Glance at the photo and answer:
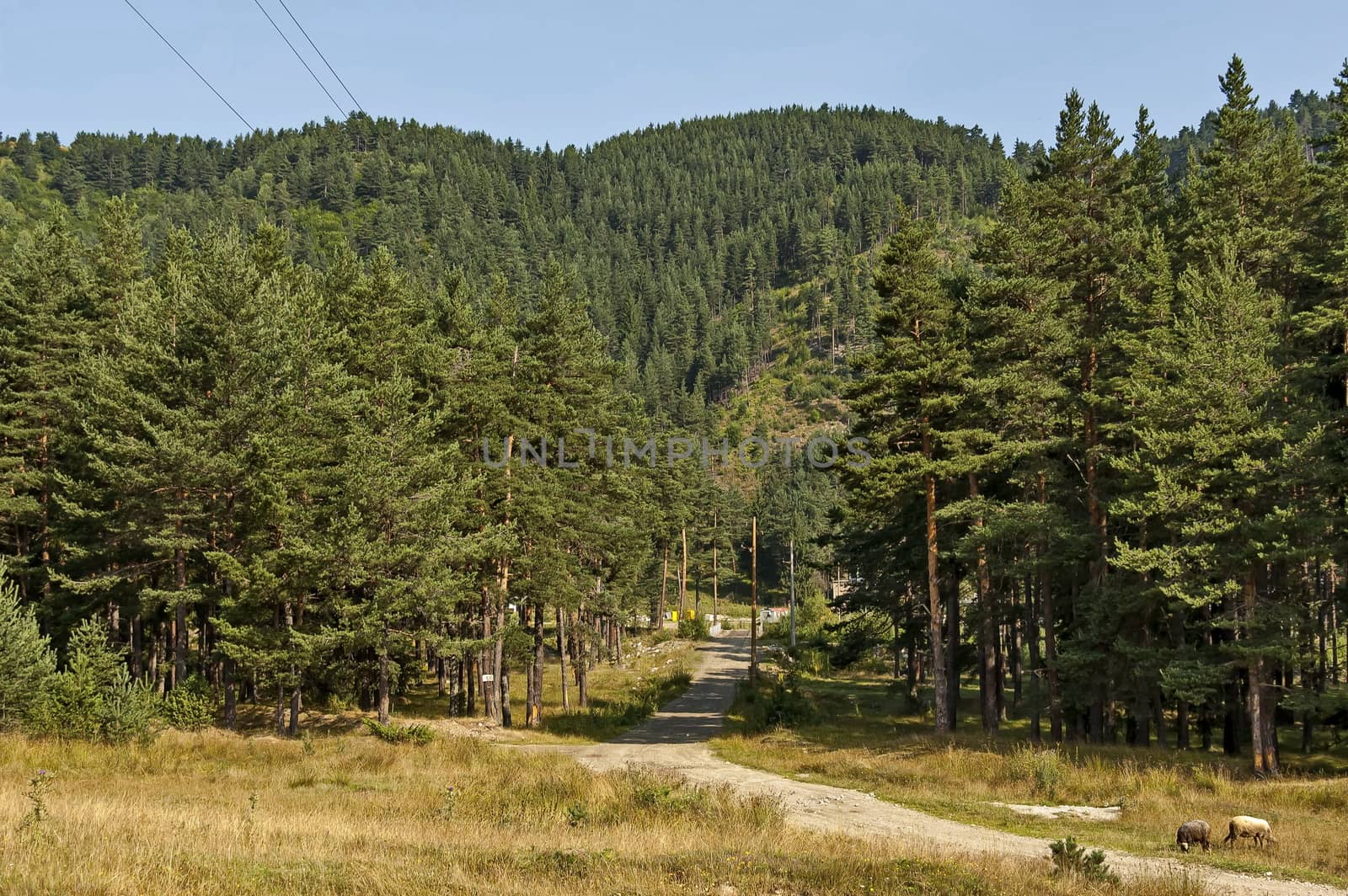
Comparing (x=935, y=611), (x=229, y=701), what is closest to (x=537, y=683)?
(x=229, y=701)

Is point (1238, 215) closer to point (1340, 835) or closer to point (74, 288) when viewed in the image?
point (1340, 835)

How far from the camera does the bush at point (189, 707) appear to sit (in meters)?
28.8

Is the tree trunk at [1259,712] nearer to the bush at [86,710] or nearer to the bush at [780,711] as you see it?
the bush at [780,711]

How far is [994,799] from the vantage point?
858 inches

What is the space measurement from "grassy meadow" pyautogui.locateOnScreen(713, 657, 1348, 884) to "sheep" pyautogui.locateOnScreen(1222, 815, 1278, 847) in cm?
23

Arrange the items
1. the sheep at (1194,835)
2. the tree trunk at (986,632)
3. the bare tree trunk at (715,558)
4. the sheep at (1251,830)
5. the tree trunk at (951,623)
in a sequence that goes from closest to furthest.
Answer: the sheep at (1194,835), the sheep at (1251,830), the tree trunk at (986,632), the tree trunk at (951,623), the bare tree trunk at (715,558)

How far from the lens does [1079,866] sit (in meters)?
12.4

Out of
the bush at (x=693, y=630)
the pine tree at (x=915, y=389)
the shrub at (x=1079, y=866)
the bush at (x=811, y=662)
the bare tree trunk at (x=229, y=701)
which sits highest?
the pine tree at (x=915, y=389)

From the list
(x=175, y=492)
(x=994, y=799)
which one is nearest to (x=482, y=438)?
(x=175, y=492)

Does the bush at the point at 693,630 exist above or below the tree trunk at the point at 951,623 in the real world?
below

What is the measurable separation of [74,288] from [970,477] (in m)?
38.2

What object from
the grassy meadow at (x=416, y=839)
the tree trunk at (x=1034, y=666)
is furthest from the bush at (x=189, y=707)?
the tree trunk at (x=1034, y=666)

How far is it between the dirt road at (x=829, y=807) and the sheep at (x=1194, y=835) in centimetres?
122

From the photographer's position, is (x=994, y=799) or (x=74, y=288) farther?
(x=74, y=288)
